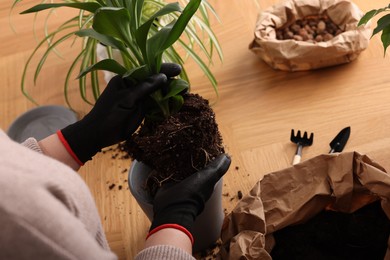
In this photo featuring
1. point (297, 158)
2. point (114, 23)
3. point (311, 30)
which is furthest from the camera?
point (311, 30)

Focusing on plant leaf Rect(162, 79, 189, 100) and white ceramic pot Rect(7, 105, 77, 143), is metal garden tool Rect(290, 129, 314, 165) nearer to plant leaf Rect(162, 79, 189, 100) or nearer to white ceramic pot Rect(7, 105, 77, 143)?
plant leaf Rect(162, 79, 189, 100)

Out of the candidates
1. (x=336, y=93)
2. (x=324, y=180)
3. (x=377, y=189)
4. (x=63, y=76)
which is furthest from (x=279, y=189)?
(x=63, y=76)

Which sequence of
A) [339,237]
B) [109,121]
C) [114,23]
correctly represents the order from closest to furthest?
1. [114,23]
2. [109,121]
3. [339,237]

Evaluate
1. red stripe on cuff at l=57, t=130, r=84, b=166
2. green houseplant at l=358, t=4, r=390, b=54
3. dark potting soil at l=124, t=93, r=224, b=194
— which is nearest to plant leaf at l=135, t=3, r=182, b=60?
dark potting soil at l=124, t=93, r=224, b=194

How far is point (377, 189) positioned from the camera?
1.01m

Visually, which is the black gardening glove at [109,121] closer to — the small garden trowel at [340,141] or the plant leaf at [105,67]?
the plant leaf at [105,67]

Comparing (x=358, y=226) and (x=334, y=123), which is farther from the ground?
(x=334, y=123)

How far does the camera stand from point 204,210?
42.1 inches

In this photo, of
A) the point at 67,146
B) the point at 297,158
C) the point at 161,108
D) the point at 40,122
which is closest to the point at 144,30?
the point at 161,108

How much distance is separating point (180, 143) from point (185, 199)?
0.35 ft

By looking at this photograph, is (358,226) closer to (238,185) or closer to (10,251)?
(238,185)

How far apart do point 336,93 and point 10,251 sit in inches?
42.9

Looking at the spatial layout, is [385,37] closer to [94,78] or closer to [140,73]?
[140,73]

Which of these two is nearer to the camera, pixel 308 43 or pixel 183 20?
pixel 183 20
